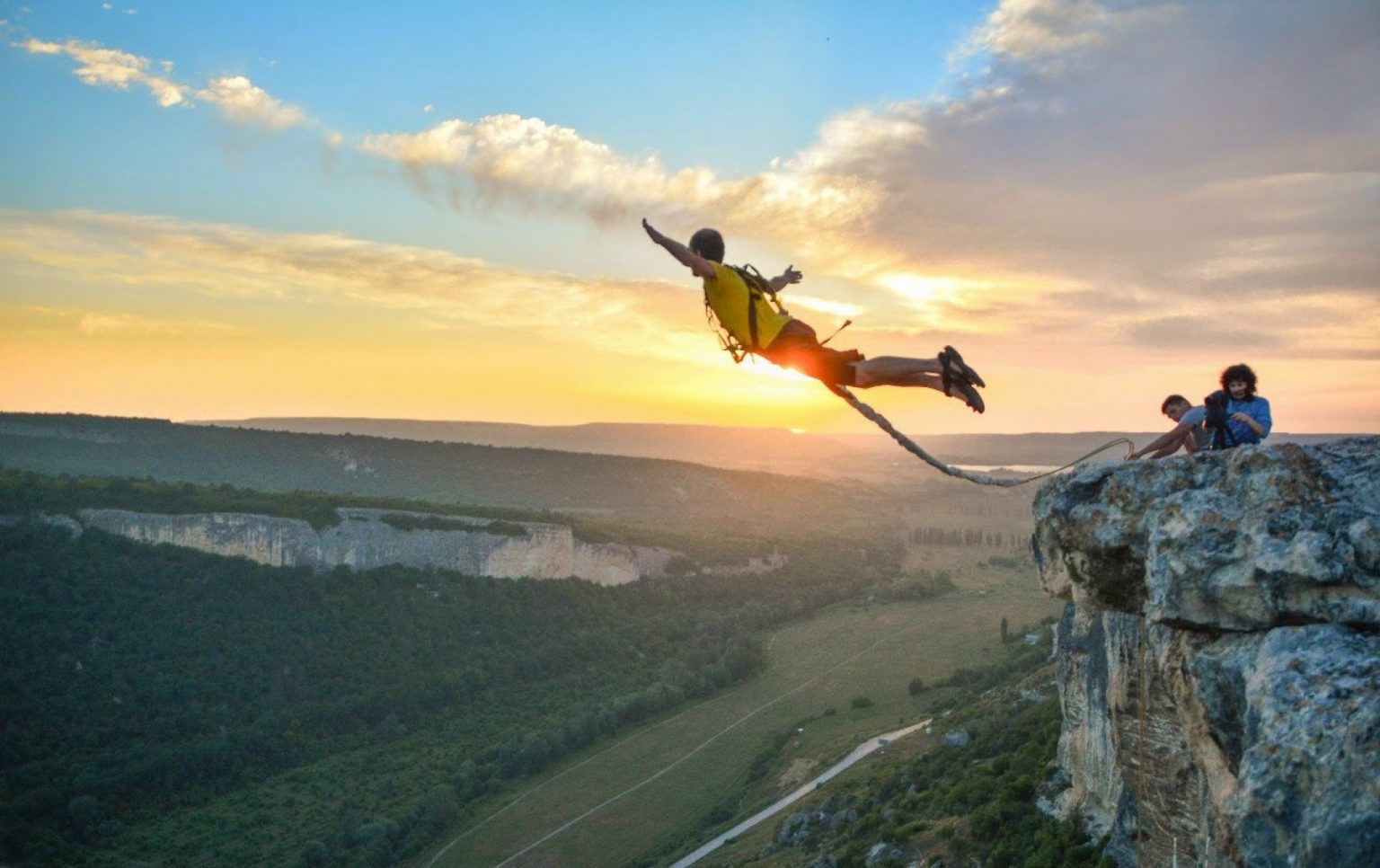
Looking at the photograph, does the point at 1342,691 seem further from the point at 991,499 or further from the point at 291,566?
the point at 991,499

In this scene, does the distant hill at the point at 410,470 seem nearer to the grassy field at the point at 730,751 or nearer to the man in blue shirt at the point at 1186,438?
the grassy field at the point at 730,751

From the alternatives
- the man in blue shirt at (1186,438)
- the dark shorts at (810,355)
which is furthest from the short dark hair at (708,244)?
the man in blue shirt at (1186,438)

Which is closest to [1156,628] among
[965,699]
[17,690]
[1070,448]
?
[965,699]

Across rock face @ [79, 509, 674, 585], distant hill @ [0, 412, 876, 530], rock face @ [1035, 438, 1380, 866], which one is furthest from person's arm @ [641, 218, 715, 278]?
distant hill @ [0, 412, 876, 530]

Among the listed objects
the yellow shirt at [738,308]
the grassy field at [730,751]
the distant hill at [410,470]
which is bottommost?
the grassy field at [730,751]

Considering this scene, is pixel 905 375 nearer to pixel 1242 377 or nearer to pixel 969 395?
pixel 969 395

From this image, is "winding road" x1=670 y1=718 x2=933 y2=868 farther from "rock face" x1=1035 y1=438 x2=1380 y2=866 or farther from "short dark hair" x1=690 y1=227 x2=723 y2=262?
Answer: "short dark hair" x1=690 y1=227 x2=723 y2=262

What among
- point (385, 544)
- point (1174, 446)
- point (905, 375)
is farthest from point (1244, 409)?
point (385, 544)
